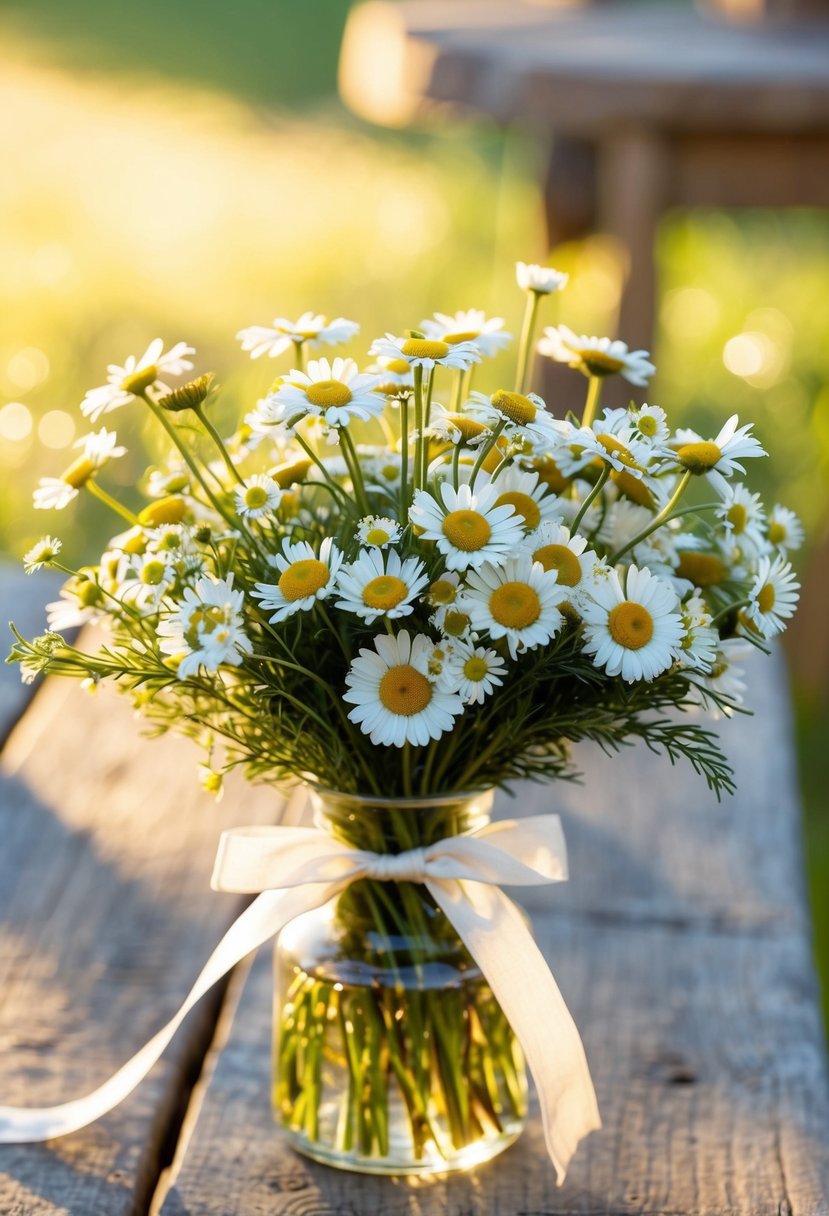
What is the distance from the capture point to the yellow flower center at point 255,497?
756 millimetres

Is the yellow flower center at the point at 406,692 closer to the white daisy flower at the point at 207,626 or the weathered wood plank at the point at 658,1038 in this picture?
the white daisy flower at the point at 207,626

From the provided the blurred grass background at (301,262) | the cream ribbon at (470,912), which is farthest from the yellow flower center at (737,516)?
the blurred grass background at (301,262)

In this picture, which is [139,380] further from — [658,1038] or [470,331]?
[658,1038]

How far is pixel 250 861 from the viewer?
0.89 metres

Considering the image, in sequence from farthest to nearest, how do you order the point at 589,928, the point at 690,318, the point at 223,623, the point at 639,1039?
1. the point at 690,318
2. the point at 589,928
3. the point at 639,1039
4. the point at 223,623

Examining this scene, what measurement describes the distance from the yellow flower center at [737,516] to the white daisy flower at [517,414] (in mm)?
127

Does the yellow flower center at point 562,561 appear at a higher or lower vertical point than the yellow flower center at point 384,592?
higher

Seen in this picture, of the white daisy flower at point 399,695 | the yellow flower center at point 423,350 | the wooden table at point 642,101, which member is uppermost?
the wooden table at point 642,101

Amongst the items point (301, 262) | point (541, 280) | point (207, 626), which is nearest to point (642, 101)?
point (541, 280)

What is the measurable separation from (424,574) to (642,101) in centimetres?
156

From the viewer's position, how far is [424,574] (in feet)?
2.41

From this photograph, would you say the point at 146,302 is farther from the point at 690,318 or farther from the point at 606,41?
the point at 606,41

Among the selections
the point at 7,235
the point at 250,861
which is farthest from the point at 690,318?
the point at 250,861

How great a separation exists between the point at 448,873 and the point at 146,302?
3.62m
